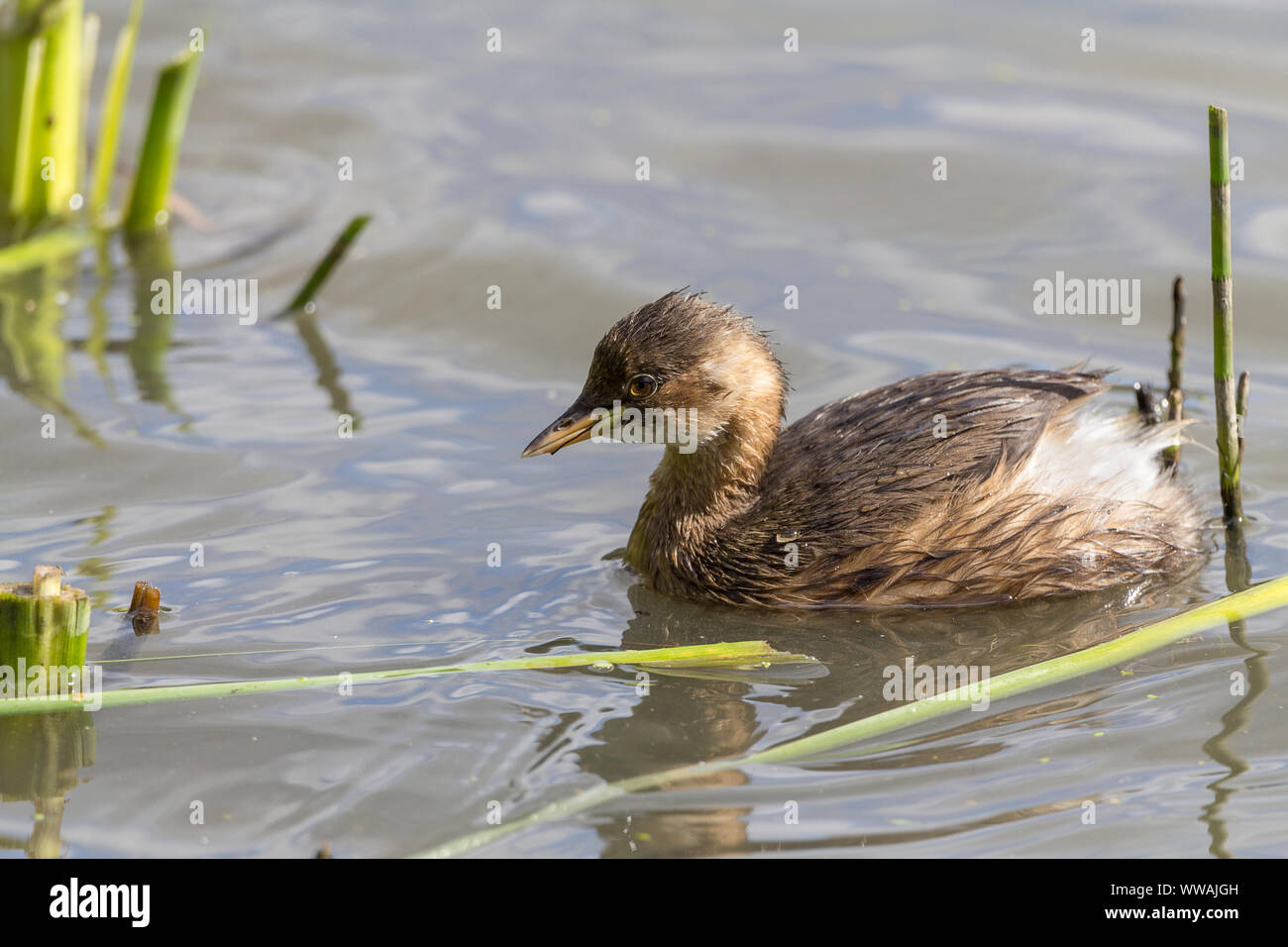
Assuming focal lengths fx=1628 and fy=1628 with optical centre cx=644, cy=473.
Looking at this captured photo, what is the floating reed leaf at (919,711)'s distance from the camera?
411 centimetres

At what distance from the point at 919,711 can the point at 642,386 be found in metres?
1.73

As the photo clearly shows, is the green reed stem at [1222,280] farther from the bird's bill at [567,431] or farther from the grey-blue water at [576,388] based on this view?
the bird's bill at [567,431]

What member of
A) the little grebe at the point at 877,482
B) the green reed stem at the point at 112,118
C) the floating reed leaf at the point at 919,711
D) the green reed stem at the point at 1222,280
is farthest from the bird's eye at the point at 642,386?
the green reed stem at the point at 112,118

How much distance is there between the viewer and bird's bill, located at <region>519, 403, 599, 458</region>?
5.71m

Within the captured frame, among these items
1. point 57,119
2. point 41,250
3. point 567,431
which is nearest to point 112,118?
point 57,119

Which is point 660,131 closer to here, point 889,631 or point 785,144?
point 785,144

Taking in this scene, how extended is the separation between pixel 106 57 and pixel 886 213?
5236 millimetres

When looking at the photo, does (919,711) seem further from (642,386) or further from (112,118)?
(112,118)

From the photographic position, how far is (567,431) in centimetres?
573

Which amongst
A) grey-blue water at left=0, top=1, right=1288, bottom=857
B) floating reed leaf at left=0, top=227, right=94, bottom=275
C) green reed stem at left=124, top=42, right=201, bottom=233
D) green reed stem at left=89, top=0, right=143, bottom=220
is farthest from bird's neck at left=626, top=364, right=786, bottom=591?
green reed stem at left=89, top=0, right=143, bottom=220

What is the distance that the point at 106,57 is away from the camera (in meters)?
10.5

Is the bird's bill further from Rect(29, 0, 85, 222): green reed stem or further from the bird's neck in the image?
Rect(29, 0, 85, 222): green reed stem
